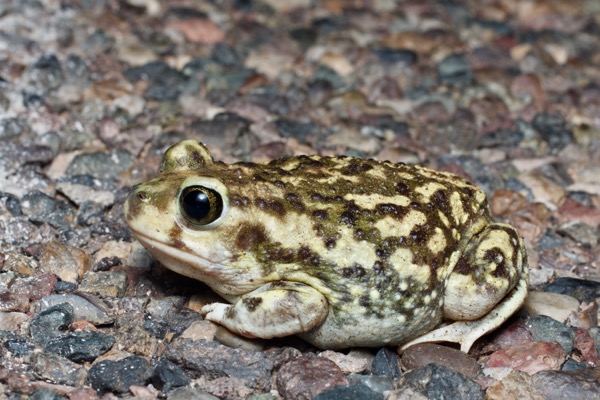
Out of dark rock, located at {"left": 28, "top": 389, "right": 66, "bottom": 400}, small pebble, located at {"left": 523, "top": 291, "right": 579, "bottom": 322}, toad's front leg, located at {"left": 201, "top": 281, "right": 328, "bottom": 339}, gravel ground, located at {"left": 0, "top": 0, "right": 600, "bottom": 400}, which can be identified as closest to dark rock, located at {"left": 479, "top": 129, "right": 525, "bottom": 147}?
gravel ground, located at {"left": 0, "top": 0, "right": 600, "bottom": 400}

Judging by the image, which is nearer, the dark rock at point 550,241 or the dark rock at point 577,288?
the dark rock at point 577,288

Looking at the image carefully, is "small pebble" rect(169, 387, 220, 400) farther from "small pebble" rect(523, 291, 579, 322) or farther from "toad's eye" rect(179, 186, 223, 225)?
"small pebble" rect(523, 291, 579, 322)

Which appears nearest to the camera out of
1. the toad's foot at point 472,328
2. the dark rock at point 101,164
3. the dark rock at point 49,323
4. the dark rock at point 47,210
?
the dark rock at point 49,323

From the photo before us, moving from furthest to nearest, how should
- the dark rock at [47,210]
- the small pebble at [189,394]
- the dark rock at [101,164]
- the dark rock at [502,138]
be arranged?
the dark rock at [502,138]
the dark rock at [101,164]
the dark rock at [47,210]
the small pebble at [189,394]

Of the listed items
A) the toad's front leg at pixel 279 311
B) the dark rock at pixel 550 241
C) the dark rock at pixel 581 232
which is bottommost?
the dark rock at pixel 550 241

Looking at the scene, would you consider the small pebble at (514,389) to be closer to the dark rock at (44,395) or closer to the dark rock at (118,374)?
the dark rock at (118,374)

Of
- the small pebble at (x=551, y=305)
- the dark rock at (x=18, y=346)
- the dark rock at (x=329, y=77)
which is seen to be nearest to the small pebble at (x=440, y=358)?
the small pebble at (x=551, y=305)

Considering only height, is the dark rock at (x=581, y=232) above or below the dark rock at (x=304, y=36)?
below
